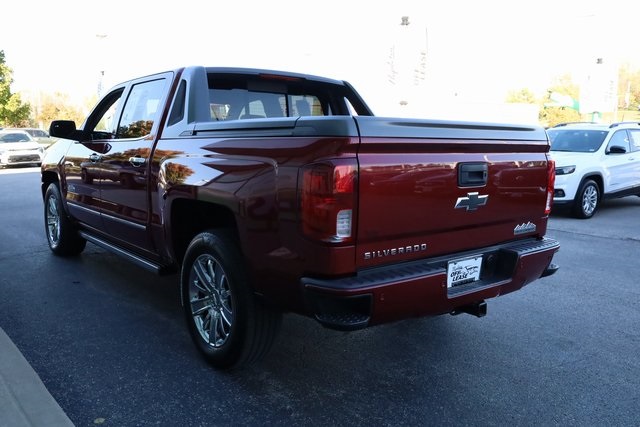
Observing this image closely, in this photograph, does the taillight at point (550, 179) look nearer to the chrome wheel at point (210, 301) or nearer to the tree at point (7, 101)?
the chrome wheel at point (210, 301)

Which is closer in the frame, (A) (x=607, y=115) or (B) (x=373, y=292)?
(B) (x=373, y=292)

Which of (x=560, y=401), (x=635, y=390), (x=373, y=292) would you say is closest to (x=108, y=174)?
Answer: (x=373, y=292)

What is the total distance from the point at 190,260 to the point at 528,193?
2238 millimetres

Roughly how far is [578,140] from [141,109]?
9.17 m

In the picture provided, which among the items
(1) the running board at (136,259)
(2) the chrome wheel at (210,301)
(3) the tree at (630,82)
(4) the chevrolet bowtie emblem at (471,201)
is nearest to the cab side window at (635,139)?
(4) the chevrolet bowtie emblem at (471,201)

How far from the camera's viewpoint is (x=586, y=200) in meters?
9.77

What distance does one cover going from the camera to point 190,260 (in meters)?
3.54

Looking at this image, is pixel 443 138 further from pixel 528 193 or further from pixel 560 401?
pixel 560 401

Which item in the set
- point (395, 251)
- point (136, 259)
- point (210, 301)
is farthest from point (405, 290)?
point (136, 259)

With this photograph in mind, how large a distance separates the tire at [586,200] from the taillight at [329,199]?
327 inches

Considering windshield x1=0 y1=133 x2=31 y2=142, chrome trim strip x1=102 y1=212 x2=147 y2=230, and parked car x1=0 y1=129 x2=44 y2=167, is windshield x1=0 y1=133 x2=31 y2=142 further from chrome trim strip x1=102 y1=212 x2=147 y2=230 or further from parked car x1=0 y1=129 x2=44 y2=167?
chrome trim strip x1=102 y1=212 x2=147 y2=230

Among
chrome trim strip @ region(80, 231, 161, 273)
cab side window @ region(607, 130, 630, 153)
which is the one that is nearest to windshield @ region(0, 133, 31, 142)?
chrome trim strip @ region(80, 231, 161, 273)

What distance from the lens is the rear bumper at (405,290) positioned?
2580 millimetres

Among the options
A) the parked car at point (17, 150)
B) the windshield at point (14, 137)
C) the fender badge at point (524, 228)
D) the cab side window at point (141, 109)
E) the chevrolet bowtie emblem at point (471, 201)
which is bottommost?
the parked car at point (17, 150)
